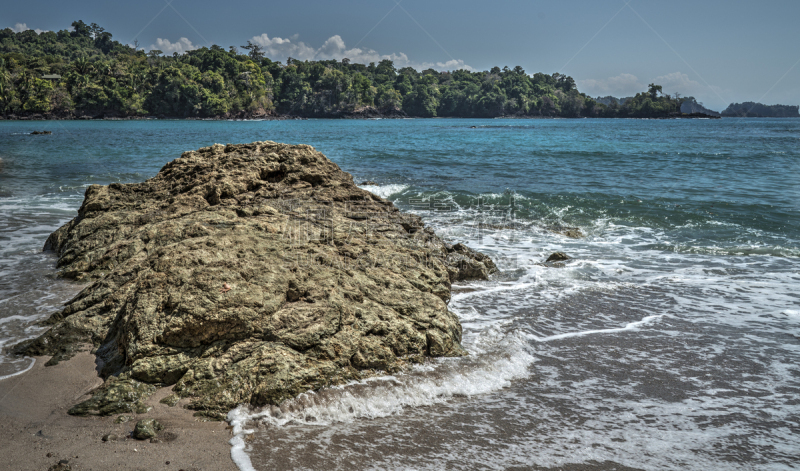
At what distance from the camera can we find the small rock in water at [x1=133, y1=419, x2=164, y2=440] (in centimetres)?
274

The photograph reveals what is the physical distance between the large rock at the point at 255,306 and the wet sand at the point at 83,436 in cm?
13

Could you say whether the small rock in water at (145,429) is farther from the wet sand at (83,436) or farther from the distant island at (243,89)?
the distant island at (243,89)

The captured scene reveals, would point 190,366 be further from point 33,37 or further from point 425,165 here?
point 33,37

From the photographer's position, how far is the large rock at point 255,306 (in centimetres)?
323

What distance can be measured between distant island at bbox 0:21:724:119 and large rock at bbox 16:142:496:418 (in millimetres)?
97115

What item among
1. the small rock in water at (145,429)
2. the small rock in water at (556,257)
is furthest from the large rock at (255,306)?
the small rock in water at (556,257)

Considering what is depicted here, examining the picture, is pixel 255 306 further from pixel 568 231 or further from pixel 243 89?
pixel 243 89

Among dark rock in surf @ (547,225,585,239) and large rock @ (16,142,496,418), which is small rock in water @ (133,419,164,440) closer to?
large rock @ (16,142,496,418)

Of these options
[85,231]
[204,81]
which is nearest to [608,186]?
[85,231]

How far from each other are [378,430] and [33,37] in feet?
646

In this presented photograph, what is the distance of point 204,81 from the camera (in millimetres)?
102938

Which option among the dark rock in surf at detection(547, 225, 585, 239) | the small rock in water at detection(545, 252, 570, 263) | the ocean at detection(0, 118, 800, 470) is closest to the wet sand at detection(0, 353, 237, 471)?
the ocean at detection(0, 118, 800, 470)

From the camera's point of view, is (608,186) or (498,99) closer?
(608,186)

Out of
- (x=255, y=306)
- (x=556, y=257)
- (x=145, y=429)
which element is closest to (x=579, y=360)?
(x=255, y=306)
